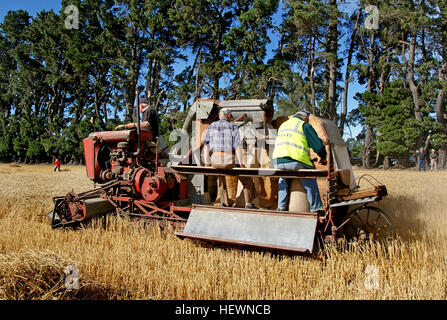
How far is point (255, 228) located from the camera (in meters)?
4.41

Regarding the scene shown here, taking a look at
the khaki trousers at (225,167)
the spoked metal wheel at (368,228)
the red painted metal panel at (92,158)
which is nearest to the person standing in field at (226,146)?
the khaki trousers at (225,167)

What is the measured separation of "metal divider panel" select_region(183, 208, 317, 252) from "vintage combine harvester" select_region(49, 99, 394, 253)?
1 centimetres

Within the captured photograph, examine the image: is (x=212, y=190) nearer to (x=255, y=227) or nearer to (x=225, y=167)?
(x=225, y=167)

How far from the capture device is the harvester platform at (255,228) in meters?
4.12

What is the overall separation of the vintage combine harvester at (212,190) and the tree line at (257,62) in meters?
13.8

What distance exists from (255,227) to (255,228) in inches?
0.6

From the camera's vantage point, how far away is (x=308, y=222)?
421 cm

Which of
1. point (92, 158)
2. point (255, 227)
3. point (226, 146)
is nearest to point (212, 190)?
point (226, 146)

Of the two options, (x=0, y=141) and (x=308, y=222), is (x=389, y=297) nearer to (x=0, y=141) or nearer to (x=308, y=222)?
(x=308, y=222)

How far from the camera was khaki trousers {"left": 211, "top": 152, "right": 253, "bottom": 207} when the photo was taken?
196 inches

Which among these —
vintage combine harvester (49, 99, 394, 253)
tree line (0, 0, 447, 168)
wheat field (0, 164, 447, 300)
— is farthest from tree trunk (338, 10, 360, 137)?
wheat field (0, 164, 447, 300)

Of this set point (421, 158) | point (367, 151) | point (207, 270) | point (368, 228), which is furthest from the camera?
point (367, 151)
